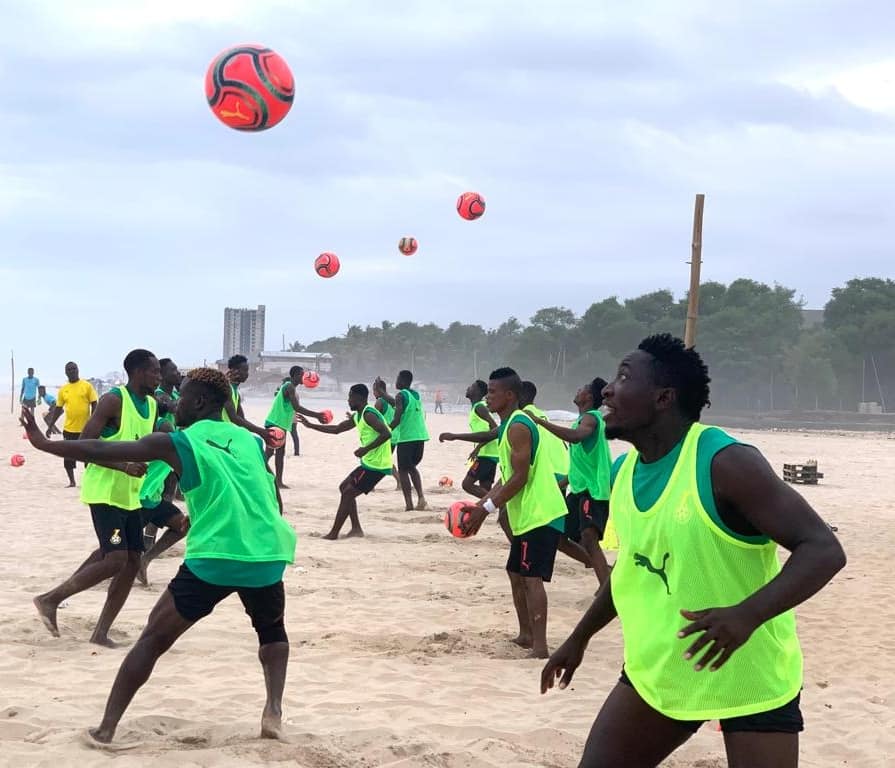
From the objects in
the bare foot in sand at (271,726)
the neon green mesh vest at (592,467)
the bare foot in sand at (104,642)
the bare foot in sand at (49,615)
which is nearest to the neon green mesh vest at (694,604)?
the bare foot in sand at (271,726)

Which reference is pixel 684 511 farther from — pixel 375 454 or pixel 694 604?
pixel 375 454

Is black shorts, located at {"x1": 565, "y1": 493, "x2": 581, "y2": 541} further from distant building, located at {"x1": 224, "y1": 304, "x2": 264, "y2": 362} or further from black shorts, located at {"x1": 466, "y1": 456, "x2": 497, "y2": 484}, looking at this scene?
distant building, located at {"x1": 224, "y1": 304, "x2": 264, "y2": 362}

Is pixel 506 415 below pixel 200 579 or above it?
above

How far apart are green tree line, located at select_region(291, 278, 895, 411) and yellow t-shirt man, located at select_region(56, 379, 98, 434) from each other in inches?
2396

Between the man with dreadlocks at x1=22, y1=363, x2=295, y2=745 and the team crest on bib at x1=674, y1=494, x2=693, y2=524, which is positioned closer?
the team crest on bib at x1=674, y1=494, x2=693, y2=524

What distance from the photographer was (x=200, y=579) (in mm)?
4637

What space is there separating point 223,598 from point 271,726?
0.66 m

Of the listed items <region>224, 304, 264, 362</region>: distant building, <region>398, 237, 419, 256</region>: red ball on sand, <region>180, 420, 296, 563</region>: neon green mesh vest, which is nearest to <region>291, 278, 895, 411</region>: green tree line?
<region>224, 304, 264, 362</region>: distant building

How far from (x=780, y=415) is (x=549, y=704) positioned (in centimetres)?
6121

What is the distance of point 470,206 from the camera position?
15.7m

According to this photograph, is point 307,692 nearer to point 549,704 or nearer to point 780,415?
point 549,704

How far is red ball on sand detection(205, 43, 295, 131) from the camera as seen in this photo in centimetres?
808

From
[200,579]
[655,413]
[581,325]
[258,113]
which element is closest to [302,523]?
[258,113]

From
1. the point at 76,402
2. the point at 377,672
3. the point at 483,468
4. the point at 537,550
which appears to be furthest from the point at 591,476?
the point at 76,402
